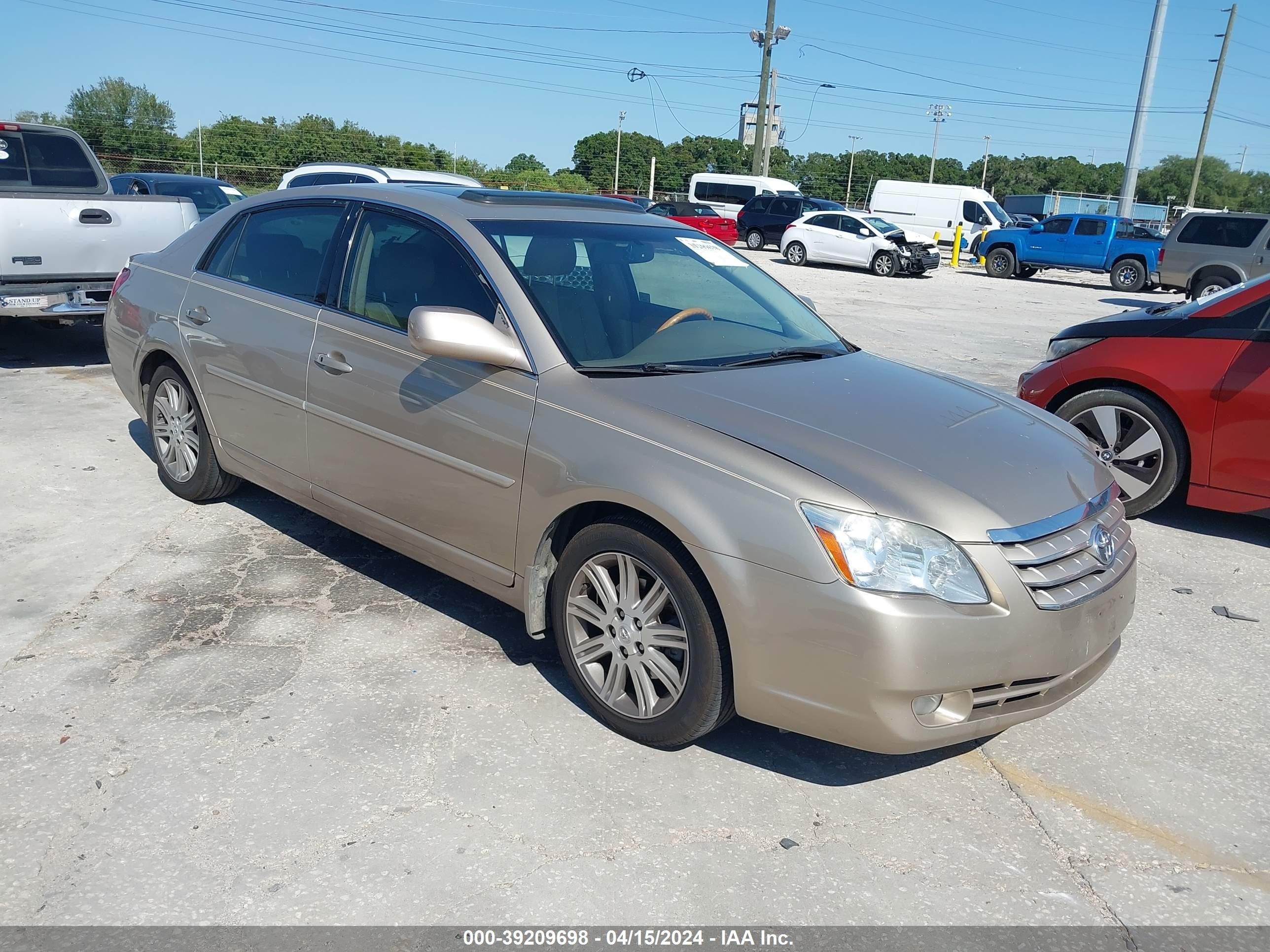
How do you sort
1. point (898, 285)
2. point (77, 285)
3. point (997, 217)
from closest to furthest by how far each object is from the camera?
point (77, 285), point (898, 285), point (997, 217)

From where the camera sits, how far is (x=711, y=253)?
178 inches

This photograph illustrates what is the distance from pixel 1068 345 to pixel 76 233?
24.9ft

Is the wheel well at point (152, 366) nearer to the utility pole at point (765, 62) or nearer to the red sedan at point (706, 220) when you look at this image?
the red sedan at point (706, 220)

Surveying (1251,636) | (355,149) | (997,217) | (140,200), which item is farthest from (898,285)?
(355,149)

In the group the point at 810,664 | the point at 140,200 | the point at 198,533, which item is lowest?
the point at 198,533

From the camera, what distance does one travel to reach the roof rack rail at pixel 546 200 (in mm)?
4215

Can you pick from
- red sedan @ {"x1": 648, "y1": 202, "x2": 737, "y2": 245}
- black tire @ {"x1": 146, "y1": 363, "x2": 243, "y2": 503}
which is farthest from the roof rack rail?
red sedan @ {"x1": 648, "y1": 202, "x2": 737, "y2": 245}

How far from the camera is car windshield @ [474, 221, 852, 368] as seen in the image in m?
3.71

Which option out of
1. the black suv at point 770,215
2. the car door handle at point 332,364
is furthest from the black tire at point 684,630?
the black suv at point 770,215

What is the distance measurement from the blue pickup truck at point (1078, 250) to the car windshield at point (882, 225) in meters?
3.05

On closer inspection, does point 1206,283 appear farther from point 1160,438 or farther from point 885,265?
point 1160,438

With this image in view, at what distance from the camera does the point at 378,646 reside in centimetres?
393

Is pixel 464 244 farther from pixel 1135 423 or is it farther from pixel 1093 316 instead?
pixel 1093 316

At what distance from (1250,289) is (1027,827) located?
3.88 m
